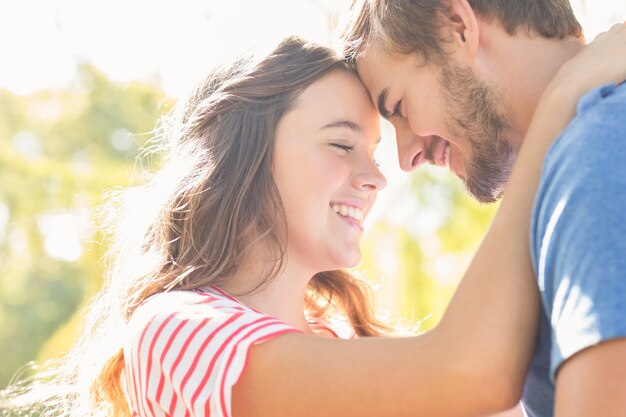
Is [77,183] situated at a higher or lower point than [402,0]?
lower

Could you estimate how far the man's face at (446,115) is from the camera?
2.18 metres

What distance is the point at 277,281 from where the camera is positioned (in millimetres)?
2352

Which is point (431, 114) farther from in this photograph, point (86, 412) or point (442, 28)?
point (86, 412)

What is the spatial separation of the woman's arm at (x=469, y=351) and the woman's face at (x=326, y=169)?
0.63 metres

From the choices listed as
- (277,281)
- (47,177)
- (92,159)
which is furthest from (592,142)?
(92,159)

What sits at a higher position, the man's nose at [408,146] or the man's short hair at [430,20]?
the man's short hair at [430,20]

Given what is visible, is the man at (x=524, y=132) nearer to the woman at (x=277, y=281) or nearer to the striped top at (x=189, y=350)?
the woman at (x=277, y=281)

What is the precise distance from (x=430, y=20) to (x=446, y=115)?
0.23 m

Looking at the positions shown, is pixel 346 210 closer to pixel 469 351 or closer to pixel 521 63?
pixel 521 63

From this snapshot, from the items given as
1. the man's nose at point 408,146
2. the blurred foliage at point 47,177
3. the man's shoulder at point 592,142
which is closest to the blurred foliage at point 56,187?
the blurred foliage at point 47,177

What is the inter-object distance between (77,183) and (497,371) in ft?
43.7

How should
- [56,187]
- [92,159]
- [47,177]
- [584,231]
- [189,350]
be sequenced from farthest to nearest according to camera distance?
[92,159] → [47,177] → [56,187] → [189,350] → [584,231]

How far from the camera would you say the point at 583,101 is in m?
1.52

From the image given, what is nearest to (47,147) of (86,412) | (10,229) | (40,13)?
(10,229)
